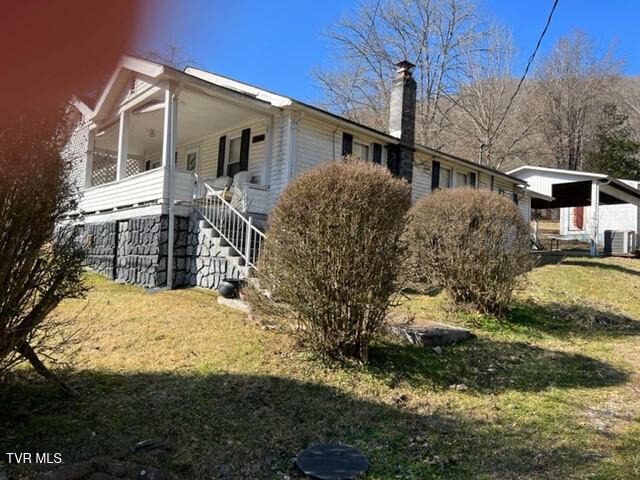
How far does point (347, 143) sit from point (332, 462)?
35.6 ft

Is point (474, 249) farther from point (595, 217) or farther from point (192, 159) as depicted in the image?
point (595, 217)

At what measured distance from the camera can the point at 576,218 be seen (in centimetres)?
2844

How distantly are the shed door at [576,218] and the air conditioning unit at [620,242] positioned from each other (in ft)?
22.8

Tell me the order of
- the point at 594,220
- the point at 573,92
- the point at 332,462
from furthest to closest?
the point at 573,92 → the point at 594,220 → the point at 332,462

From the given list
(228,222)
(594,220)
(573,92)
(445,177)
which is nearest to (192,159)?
(228,222)

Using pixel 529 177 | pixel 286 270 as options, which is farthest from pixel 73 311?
pixel 529 177

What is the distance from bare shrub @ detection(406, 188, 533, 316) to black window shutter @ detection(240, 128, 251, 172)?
238 inches

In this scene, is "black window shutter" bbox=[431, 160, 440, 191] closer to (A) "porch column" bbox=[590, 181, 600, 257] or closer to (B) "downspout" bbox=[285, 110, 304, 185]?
(B) "downspout" bbox=[285, 110, 304, 185]

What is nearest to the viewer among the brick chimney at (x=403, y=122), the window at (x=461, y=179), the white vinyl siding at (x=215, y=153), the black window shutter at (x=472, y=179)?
the white vinyl siding at (x=215, y=153)

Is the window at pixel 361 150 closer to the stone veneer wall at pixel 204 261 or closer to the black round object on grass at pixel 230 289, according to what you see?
the stone veneer wall at pixel 204 261

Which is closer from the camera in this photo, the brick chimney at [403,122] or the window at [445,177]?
the brick chimney at [403,122]

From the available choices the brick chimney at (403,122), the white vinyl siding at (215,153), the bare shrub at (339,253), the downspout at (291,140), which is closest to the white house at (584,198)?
the brick chimney at (403,122)

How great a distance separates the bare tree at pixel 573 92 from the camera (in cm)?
3588

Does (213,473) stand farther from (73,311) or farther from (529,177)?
(529,177)
